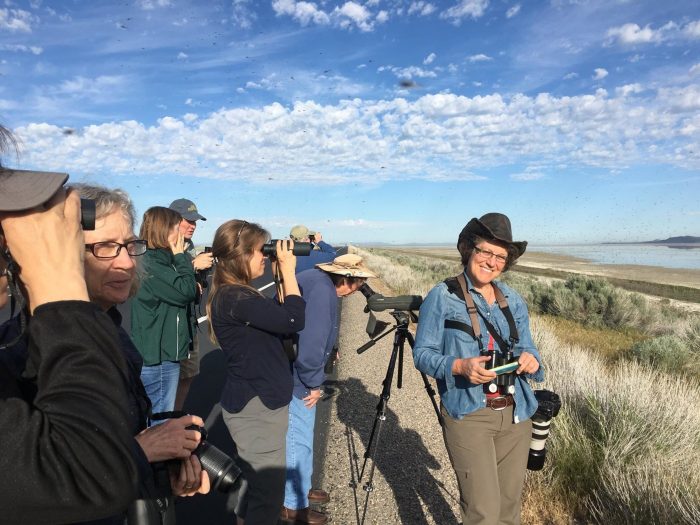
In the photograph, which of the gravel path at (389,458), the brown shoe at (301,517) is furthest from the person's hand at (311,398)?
the brown shoe at (301,517)

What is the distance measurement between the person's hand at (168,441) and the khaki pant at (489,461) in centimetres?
161

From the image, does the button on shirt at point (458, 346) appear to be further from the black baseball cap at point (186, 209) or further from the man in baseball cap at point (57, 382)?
the black baseball cap at point (186, 209)

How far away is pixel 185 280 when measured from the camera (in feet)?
11.7

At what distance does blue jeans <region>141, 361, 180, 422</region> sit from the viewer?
11.9ft

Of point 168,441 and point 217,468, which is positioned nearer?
point 168,441

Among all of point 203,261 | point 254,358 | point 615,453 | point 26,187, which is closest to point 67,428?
point 26,187

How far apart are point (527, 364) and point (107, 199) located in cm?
216

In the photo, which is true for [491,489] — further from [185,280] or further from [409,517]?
[185,280]

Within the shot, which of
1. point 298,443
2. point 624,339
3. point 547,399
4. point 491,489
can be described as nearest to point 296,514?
point 298,443

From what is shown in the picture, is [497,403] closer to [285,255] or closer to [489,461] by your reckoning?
[489,461]

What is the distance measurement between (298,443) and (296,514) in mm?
467

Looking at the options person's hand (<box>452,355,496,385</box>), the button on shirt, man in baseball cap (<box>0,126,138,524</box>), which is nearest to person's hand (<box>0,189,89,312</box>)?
man in baseball cap (<box>0,126,138,524</box>)

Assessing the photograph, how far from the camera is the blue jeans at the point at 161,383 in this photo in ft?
11.9

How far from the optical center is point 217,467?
1495mm
